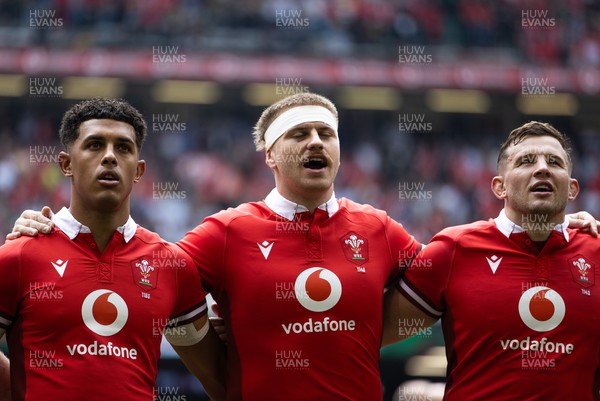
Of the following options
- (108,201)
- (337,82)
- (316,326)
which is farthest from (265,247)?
(337,82)

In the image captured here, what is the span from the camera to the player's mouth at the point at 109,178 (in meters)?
4.15

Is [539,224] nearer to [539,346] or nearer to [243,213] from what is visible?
[539,346]

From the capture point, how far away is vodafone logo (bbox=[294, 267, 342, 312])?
169 inches

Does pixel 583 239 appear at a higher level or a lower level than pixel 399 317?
higher

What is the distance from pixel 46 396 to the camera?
3.86 metres

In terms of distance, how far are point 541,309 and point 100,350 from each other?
80.1 inches

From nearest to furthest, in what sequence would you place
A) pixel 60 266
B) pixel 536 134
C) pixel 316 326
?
pixel 60 266 → pixel 316 326 → pixel 536 134

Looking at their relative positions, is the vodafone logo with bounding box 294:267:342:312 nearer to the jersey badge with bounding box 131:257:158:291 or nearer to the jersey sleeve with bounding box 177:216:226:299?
the jersey sleeve with bounding box 177:216:226:299

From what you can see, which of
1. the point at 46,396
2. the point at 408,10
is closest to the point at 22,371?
the point at 46,396

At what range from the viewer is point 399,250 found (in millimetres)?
4633

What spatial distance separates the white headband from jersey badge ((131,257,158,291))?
0.96m

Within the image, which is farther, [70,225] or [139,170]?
[139,170]

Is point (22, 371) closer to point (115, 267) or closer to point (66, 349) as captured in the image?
point (66, 349)

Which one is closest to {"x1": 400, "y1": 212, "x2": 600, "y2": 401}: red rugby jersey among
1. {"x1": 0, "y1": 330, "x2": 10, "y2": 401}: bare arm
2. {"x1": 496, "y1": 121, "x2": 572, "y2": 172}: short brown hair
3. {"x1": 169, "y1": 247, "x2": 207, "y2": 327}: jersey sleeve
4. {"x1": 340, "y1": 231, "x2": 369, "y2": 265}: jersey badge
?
{"x1": 340, "y1": 231, "x2": 369, "y2": 265}: jersey badge
